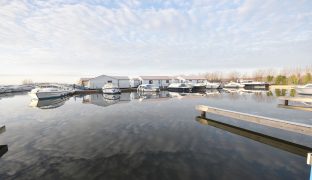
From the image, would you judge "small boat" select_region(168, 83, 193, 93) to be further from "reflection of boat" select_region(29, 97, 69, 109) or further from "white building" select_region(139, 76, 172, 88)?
"reflection of boat" select_region(29, 97, 69, 109)

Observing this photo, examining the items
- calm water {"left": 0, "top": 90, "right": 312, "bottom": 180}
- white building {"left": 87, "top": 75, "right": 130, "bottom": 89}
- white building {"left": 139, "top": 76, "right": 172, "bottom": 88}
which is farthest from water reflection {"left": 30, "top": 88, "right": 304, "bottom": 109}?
white building {"left": 139, "top": 76, "right": 172, "bottom": 88}

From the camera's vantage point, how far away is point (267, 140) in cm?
781

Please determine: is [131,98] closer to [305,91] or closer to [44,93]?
[44,93]

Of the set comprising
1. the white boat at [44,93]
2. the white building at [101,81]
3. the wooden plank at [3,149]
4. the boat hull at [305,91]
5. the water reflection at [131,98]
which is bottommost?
the wooden plank at [3,149]

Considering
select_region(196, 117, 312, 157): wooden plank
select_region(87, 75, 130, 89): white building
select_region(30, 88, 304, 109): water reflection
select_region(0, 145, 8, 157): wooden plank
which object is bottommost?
select_region(196, 117, 312, 157): wooden plank

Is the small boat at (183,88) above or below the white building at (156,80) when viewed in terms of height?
below

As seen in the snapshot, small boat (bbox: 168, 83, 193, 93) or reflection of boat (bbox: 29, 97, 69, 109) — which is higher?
small boat (bbox: 168, 83, 193, 93)

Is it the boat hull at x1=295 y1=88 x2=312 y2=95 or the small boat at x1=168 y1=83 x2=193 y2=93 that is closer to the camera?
the boat hull at x1=295 y1=88 x2=312 y2=95

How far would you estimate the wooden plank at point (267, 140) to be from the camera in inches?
266

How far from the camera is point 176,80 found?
6575cm

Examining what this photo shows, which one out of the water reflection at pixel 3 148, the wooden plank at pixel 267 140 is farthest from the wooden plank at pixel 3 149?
the wooden plank at pixel 267 140

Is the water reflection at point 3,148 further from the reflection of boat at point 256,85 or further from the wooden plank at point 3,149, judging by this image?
the reflection of boat at point 256,85

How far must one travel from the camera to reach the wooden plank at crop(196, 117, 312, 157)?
22.2 ft

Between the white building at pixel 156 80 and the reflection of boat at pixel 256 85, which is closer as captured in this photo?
the reflection of boat at pixel 256 85
